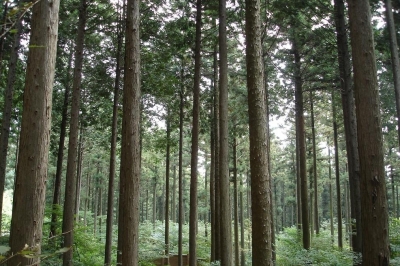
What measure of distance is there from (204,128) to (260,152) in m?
11.8

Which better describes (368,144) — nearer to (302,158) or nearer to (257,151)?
(257,151)

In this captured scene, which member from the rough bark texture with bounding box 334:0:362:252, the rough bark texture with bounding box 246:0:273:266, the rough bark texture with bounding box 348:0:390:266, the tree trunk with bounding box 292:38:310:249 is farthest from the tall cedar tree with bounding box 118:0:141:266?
the tree trunk with bounding box 292:38:310:249

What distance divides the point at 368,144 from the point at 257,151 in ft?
5.86

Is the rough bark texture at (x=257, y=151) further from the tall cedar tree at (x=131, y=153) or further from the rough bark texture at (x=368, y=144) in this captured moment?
the tall cedar tree at (x=131, y=153)

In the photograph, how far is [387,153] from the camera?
3181 centimetres

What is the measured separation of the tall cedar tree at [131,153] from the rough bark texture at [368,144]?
4.17m

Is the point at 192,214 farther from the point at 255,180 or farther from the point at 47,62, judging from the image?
the point at 47,62

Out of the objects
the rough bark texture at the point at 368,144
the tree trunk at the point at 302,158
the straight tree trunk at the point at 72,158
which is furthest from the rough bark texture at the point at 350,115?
the straight tree trunk at the point at 72,158

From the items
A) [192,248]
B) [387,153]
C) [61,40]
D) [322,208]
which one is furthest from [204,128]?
[322,208]

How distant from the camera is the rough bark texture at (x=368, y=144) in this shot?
4766 millimetres

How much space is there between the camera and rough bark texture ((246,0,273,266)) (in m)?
5.59

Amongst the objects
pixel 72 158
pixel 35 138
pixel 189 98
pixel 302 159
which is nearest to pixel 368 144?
pixel 35 138

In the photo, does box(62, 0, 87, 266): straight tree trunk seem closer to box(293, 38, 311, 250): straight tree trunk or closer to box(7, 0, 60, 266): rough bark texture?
box(7, 0, 60, 266): rough bark texture

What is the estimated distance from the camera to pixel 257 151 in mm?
5949
